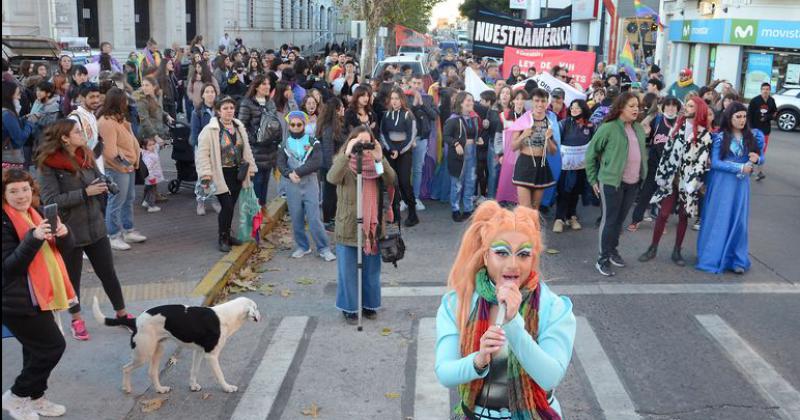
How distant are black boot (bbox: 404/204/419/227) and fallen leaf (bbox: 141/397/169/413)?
5701 millimetres

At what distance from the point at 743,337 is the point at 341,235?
3572 mm

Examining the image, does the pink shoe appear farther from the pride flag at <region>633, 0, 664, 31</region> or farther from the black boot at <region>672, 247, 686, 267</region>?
the pride flag at <region>633, 0, 664, 31</region>

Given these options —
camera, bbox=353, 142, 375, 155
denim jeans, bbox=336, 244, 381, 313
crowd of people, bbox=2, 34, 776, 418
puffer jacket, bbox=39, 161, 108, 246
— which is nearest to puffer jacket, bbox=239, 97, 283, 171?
crowd of people, bbox=2, 34, 776, 418

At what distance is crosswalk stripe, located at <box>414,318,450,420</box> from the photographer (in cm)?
527

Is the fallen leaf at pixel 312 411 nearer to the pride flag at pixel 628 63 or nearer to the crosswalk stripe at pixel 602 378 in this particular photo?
Answer: the crosswalk stripe at pixel 602 378

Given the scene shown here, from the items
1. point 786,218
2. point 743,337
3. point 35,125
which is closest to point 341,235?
point 743,337

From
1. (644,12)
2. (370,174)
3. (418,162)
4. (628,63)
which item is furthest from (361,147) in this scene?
(644,12)

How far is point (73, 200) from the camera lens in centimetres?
604

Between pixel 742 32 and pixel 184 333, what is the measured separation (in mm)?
31057

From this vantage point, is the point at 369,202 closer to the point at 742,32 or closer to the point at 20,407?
the point at 20,407

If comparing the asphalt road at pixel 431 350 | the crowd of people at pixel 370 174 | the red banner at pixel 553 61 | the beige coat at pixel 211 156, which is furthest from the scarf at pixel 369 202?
the red banner at pixel 553 61

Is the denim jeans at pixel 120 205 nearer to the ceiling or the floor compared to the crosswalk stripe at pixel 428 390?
nearer to the ceiling

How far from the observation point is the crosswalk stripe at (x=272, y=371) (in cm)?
529

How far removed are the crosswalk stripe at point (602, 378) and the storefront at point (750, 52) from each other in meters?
26.2
